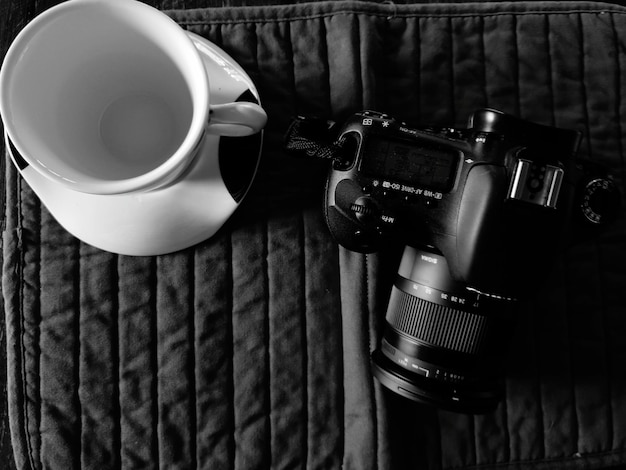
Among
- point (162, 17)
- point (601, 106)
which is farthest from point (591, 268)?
point (162, 17)

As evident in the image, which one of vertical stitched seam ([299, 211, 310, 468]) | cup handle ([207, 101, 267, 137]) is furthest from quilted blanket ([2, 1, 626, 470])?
cup handle ([207, 101, 267, 137])

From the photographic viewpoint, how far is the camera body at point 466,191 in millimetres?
351

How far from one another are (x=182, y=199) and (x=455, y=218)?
0.19m

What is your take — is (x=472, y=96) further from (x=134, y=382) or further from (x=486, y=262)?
(x=134, y=382)

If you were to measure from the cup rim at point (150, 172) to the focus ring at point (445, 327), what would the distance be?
18 cm

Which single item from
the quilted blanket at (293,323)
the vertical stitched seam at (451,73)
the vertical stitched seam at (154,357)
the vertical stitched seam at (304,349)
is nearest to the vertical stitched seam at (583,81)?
the quilted blanket at (293,323)

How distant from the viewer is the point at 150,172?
0.32 m

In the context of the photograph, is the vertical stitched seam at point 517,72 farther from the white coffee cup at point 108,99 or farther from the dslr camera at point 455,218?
the white coffee cup at point 108,99

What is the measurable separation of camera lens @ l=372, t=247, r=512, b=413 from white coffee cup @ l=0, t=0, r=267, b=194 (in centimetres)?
16

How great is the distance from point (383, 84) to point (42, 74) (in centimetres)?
26

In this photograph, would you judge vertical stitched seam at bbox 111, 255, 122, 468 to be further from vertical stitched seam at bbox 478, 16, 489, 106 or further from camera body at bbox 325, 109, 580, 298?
vertical stitched seam at bbox 478, 16, 489, 106

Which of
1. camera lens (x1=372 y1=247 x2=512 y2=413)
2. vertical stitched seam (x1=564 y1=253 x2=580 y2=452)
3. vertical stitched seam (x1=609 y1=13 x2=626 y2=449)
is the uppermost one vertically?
vertical stitched seam (x1=609 y1=13 x2=626 y2=449)

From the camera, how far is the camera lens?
385 millimetres

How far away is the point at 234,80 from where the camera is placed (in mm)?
423
